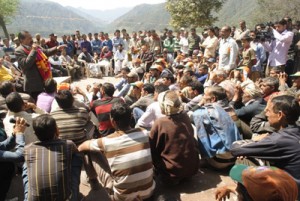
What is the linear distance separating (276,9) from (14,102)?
42488mm

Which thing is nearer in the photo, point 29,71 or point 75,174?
point 75,174

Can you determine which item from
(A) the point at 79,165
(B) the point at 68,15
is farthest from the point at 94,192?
(B) the point at 68,15

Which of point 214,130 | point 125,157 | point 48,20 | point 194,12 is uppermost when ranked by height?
point 48,20

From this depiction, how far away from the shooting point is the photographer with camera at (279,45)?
22.1 ft

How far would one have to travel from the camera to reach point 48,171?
254cm

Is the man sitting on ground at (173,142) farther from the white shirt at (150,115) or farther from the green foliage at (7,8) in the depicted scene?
the green foliage at (7,8)

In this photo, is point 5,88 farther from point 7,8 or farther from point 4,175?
point 7,8

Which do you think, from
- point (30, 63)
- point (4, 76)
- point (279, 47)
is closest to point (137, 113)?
point (30, 63)

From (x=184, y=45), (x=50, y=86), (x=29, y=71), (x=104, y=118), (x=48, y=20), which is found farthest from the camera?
(x=48, y=20)

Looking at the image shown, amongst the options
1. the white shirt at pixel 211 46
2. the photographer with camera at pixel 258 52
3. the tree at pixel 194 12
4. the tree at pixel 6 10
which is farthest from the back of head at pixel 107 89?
the tree at pixel 6 10

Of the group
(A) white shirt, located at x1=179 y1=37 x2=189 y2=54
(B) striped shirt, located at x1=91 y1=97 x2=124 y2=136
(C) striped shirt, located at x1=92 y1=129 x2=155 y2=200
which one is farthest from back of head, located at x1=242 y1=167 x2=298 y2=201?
(A) white shirt, located at x1=179 y1=37 x2=189 y2=54

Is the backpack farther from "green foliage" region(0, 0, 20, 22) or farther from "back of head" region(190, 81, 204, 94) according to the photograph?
"green foliage" region(0, 0, 20, 22)

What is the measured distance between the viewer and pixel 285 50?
695cm

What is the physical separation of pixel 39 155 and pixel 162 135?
1331mm
